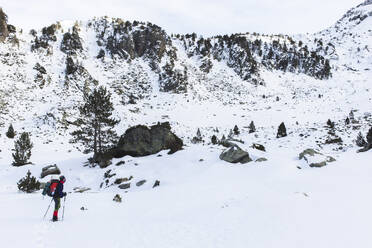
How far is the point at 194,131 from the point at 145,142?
1892cm

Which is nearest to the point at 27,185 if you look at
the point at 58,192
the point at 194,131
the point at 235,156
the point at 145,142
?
the point at 58,192

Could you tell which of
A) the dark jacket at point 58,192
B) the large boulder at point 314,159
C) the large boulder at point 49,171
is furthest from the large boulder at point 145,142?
the dark jacket at point 58,192

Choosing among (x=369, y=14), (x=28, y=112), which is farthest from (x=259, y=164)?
(x=369, y=14)

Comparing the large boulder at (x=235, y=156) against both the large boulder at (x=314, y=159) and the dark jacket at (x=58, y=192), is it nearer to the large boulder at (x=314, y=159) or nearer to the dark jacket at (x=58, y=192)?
the large boulder at (x=314, y=159)

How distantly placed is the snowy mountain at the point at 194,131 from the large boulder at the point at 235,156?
65cm

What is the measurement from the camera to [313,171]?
16641 millimetres

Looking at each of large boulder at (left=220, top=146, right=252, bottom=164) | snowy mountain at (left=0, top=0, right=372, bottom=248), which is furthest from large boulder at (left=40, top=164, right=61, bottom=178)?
large boulder at (left=220, top=146, right=252, bottom=164)

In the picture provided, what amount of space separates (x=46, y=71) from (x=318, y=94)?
66.6 m

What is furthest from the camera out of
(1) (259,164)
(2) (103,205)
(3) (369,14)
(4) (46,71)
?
(3) (369,14)

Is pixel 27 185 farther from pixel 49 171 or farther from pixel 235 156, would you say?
pixel 235 156

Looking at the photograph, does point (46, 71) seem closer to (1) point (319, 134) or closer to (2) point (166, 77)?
(2) point (166, 77)

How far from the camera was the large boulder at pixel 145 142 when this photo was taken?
76.9 feet

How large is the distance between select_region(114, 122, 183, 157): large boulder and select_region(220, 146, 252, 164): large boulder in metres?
5.19

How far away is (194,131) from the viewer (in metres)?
41.9
